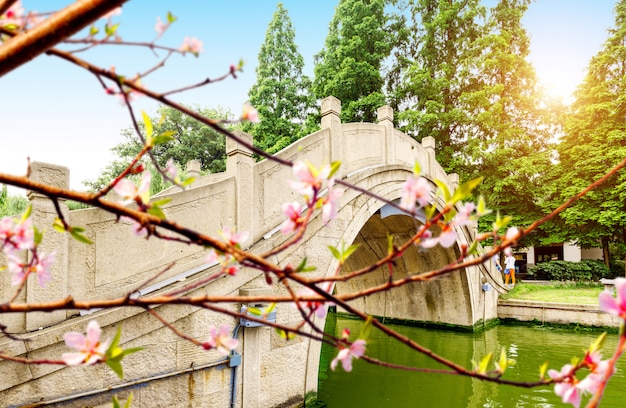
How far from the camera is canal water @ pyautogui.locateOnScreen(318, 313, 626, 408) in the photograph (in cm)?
669

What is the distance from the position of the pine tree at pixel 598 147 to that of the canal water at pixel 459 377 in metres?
6.75

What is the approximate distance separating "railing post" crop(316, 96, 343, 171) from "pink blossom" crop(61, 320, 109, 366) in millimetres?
5608

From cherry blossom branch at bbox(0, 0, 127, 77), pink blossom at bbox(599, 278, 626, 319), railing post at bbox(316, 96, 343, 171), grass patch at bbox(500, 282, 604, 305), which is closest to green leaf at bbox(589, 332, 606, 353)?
pink blossom at bbox(599, 278, 626, 319)

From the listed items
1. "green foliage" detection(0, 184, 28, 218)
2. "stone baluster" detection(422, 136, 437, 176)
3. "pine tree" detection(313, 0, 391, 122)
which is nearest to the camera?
"green foliage" detection(0, 184, 28, 218)

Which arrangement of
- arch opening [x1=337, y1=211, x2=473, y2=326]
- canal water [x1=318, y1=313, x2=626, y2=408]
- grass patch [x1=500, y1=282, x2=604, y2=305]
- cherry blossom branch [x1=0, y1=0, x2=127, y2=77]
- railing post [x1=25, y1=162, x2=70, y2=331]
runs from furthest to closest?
grass patch [x1=500, y1=282, x2=604, y2=305]
arch opening [x1=337, y1=211, x2=473, y2=326]
canal water [x1=318, y1=313, x2=626, y2=408]
railing post [x1=25, y1=162, x2=70, y2=331]
cherry blossom branch [x1=0, y1=0, x2=127, y2=77]

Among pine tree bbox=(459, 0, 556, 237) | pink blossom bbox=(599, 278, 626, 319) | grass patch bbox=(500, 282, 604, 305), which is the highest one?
pine tree bbox=(459, 0, 556, 237)

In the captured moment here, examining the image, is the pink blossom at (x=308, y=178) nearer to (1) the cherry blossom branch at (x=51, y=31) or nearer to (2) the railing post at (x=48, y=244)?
(1) the cherry blossom branch at (x=51, y=31)

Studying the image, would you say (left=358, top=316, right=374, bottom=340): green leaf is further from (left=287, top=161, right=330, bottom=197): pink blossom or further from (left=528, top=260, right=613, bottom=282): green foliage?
(left=528, top=260, right=613, bottom=282): green foliage

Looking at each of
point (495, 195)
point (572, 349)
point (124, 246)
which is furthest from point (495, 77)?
point (124, 246)

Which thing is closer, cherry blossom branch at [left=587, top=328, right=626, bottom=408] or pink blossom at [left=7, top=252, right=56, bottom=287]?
cherry blossom branch at [left=587, top=328, right=626, bottom=408]

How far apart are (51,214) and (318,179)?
3.26 metres

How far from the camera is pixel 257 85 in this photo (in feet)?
63.1

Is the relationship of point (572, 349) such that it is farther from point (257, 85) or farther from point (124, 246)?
point (257, 85)

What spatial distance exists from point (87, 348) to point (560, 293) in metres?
15.2
